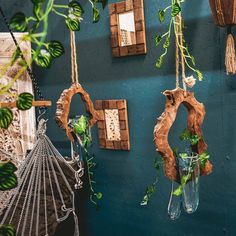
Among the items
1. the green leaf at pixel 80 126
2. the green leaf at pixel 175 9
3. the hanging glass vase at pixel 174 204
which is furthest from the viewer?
the green leaf at pixel 80 126

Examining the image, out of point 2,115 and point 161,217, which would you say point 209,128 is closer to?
point 161,217

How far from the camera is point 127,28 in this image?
153 centimetres

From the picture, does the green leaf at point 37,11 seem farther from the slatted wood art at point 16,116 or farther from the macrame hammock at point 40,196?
the slatted wood art at point 16,116

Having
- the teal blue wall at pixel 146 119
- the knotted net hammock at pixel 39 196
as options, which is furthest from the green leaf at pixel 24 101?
the teal blue wall at pixel 146 119

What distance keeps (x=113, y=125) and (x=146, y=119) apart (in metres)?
0.17

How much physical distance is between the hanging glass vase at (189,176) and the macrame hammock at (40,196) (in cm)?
39

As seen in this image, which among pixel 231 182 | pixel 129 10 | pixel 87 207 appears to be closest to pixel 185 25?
pixel 129 10

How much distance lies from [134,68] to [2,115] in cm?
111

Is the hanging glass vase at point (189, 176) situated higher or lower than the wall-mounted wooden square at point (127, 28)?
lower

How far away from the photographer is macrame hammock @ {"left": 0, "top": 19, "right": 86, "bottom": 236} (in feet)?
3.54

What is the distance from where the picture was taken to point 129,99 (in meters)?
1.58

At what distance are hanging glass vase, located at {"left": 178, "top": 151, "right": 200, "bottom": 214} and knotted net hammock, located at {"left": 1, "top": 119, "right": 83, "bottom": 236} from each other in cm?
38

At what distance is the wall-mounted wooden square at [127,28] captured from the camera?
1.48m

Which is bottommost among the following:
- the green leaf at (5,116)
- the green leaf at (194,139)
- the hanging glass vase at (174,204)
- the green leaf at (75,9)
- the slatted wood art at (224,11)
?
the hanging glass vase at (174,204)
